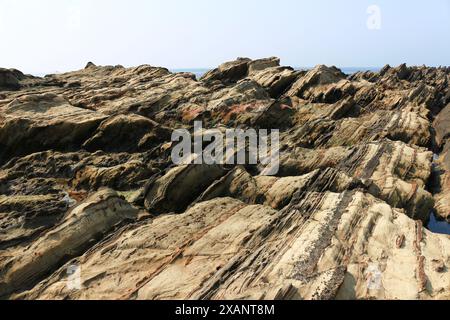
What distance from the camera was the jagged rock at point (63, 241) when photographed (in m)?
19.0

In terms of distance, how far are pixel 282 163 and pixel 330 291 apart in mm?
17172

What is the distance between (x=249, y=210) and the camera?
80.6ft

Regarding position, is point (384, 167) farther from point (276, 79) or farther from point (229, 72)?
point (229, 72)

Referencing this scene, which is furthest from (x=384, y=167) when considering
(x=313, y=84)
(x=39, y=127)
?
(x=39, y=127)

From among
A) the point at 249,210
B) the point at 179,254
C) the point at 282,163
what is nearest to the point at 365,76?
the point at 282,163

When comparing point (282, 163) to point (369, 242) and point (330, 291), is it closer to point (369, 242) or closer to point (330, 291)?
point (369, 242)

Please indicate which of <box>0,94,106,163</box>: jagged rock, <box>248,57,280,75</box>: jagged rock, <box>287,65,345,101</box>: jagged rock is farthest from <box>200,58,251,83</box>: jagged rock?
<box>0,94,106,163</box>: jagged rock

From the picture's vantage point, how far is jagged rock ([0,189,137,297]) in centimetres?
1902

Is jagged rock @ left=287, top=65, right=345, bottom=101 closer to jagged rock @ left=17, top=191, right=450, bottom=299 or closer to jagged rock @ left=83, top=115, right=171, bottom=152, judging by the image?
jagged rock @ left=83, top=115, right=171, bottom=152
